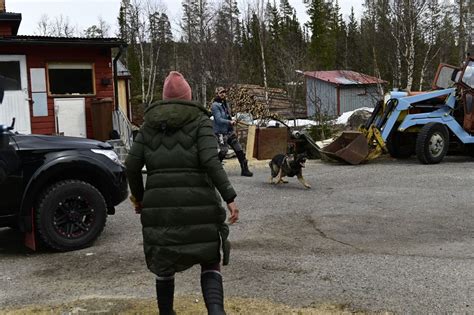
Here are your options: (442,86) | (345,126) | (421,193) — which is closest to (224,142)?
(421,193)

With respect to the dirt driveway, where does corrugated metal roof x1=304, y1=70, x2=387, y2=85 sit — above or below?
above

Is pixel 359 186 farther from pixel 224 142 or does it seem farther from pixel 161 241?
pixel 161 241

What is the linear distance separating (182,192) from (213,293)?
66cm

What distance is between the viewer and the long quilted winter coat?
3457mm

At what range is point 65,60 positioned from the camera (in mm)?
14516

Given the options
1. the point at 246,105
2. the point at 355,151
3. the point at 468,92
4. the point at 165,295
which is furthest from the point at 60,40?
the point at 165,295

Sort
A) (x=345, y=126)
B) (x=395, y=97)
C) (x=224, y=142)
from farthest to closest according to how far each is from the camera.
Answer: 1. (x=345, y=126)
2. (x=395, y=97)
3. (x=224, y=142)

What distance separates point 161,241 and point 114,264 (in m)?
2.16

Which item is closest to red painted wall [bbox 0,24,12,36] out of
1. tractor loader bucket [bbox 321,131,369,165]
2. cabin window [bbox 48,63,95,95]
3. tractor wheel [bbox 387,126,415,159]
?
cabin window [bbox 48,63,95,95]

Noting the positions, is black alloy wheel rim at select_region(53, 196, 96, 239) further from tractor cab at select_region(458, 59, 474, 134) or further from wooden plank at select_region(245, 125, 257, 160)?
tractor cab at select_region(458, 59, 474, 134)

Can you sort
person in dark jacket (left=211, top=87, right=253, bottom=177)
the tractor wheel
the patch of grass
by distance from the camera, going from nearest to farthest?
the patch of grass < person in dark jacket (left=211, top=87, right=253, bottom=177) < the tractor wheel

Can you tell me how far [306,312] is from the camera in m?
4.00

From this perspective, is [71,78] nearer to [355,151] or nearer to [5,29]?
[5,29]

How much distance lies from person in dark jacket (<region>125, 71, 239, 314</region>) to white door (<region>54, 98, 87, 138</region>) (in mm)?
11631
